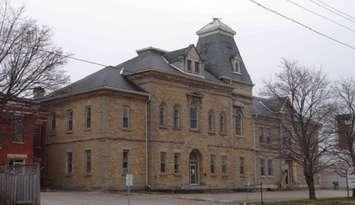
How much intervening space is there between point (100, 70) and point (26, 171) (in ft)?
79.2

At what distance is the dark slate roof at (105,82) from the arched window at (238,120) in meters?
13.0

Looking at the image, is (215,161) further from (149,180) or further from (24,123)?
(24,123)

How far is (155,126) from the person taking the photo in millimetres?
47875

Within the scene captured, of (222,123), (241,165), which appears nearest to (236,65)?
(222,123)

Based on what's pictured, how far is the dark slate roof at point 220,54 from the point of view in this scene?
5744 cm

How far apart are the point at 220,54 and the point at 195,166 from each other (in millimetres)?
12578

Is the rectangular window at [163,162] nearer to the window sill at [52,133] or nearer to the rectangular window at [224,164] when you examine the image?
the rectangular window at [224,164]

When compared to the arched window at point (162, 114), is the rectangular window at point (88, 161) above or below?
below

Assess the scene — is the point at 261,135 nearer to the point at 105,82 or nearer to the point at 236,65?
the point at 236,65

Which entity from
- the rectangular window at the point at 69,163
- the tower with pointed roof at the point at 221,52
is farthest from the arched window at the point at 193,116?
the rectangular window at the point at 69,163

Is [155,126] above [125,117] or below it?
below

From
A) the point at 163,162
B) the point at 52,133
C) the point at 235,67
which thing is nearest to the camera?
the point at 163,162

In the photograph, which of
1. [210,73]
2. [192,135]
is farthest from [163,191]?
[210,73]

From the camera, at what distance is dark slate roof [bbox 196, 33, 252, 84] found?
188 feet
